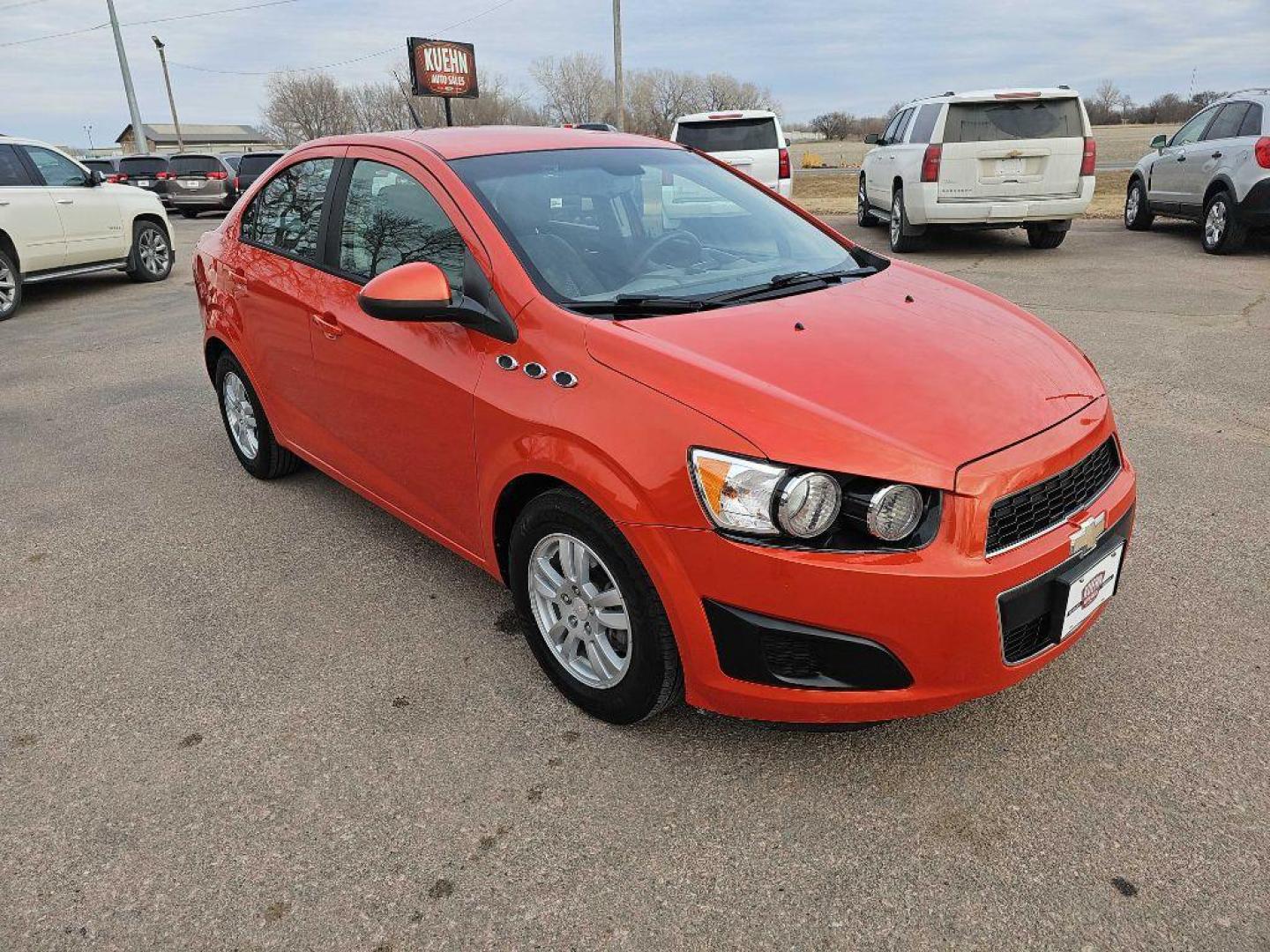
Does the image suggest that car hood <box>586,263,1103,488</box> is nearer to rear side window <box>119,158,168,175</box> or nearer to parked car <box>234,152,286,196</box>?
parked car <box>234,152,286,196</box>

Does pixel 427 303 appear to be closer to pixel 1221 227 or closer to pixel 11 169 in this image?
pixel 11 169

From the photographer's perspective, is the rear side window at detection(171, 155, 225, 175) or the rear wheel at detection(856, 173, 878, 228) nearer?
the rear wheel at detection(856, 173, 878, 228)

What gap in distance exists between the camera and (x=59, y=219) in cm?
1038

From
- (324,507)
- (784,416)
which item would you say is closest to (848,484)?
(784,416)

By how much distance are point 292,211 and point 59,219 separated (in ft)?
27.2

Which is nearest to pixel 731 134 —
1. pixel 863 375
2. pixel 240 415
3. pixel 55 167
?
pixel 55 167

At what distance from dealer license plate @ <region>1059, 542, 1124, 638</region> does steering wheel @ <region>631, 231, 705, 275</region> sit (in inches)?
62.6

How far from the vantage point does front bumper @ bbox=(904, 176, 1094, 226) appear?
10.5 meters

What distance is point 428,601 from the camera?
11.6 feet

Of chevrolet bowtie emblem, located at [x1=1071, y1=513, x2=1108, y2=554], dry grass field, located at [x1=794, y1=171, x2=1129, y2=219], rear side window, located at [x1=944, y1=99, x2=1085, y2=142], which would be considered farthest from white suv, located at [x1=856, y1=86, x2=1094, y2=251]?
chevrolet bowtie emblem, located at [x1=1071, y1=513, x2=1108, y2=554]

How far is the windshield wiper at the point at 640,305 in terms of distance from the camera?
107 inches

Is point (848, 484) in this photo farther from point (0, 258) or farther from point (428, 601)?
point (0, 258)

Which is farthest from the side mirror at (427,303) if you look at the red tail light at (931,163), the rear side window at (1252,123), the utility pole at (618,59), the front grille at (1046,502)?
the utility pole at (618,59)

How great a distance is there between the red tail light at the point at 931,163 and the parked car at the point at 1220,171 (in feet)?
10.0
